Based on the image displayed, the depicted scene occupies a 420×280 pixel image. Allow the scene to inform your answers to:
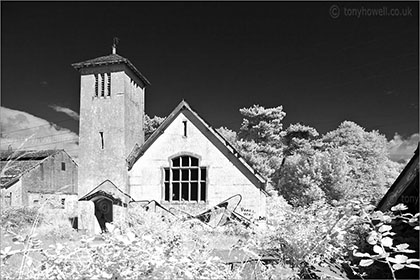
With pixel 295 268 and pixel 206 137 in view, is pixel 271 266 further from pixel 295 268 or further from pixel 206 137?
pixel 206 137

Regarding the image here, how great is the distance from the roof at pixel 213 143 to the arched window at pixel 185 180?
1189 mm

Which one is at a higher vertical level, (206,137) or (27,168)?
(206,137)

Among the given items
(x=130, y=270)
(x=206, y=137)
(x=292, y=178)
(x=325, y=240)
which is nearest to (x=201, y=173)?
(x=206, y=137)

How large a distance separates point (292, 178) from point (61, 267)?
68.2ft

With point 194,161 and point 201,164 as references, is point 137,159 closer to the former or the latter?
point 194,161

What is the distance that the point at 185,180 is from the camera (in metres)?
14.4

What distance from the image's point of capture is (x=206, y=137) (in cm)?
1412

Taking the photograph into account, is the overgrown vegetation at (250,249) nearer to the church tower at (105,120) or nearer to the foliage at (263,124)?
the church tower at (105,120)

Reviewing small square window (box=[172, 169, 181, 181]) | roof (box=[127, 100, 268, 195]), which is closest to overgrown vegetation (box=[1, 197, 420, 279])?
roof (box=[127, 100, 268, 195])

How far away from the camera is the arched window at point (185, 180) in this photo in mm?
14133

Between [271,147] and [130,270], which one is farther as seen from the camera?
[271,147]

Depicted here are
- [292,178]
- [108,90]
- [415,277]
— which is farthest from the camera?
[292,178]

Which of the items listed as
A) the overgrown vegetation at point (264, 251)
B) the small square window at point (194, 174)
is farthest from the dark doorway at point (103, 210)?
the overgrown vegetation at point (264, 251)

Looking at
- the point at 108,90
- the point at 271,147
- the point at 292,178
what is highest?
the point at 108,90
